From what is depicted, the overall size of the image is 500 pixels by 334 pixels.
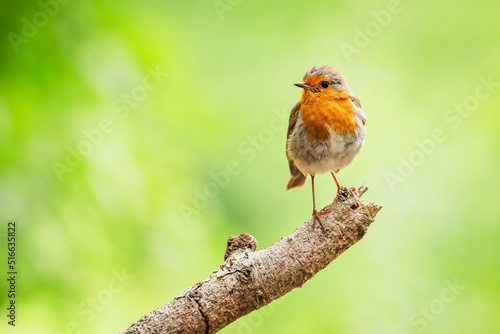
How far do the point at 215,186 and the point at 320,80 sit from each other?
130 cm

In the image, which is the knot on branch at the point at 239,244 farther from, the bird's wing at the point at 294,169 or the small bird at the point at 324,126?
the bird's wing at the point at 294,169

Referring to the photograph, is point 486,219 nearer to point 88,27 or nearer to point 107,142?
point 107,142

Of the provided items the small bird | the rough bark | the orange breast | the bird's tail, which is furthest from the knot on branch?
the bird's tail

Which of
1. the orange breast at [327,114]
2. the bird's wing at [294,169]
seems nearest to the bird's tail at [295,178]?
the bird's wing at [294,169]

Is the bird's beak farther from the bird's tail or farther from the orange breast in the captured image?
the bird's tail

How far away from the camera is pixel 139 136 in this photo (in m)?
4.29

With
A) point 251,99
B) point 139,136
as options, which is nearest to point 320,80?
point 251,99

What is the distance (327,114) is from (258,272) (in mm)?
986

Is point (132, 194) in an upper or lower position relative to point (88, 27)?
lower

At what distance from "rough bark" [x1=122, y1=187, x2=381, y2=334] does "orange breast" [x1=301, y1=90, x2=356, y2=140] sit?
0.43 m

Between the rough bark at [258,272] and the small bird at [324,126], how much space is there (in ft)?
1.20

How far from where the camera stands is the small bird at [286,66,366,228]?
10.3 feet

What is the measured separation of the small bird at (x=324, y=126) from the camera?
315 centimetres

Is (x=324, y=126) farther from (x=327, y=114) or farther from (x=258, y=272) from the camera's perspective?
(x=258, y=272)
